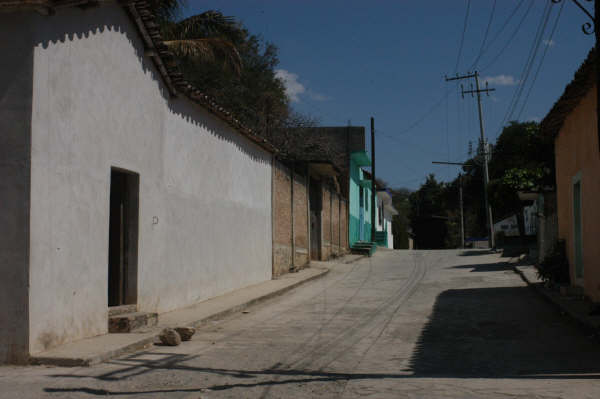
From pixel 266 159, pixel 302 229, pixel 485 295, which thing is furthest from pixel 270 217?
pixel 485 295

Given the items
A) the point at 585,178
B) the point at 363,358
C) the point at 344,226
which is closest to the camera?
the point at 363,358

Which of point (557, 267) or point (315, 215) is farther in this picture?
point (315, 215)

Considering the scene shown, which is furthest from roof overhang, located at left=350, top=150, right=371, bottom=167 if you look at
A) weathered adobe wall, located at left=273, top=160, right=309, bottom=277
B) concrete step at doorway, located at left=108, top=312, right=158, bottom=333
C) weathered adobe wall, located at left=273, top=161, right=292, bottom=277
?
concrete step at doorway, located at left=108, top=312, right=158, bottom=333

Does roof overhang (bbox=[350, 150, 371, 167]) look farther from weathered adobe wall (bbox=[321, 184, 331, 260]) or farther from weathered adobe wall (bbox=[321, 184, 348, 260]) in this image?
weathered adobe wall (bbox=[321, 184, 331, 260])

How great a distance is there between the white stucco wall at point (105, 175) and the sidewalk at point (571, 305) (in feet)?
22.6

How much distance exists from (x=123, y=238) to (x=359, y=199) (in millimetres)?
30449

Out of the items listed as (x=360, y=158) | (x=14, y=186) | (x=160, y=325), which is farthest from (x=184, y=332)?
(x=360, y=158)

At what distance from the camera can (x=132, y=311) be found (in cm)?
984

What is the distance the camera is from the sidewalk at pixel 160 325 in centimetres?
687

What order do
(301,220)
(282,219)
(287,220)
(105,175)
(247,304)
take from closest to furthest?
(105,175)
(247,304)
(282,219)
(287,220)
(301,220)

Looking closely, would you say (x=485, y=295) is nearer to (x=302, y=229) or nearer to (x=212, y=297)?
(x=212, y=297)

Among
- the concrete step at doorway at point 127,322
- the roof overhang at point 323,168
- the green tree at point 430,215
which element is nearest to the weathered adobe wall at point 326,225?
the roof overhang at point 323,168

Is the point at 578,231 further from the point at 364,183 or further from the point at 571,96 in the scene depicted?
the point at 364,183

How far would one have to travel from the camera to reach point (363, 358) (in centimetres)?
753
